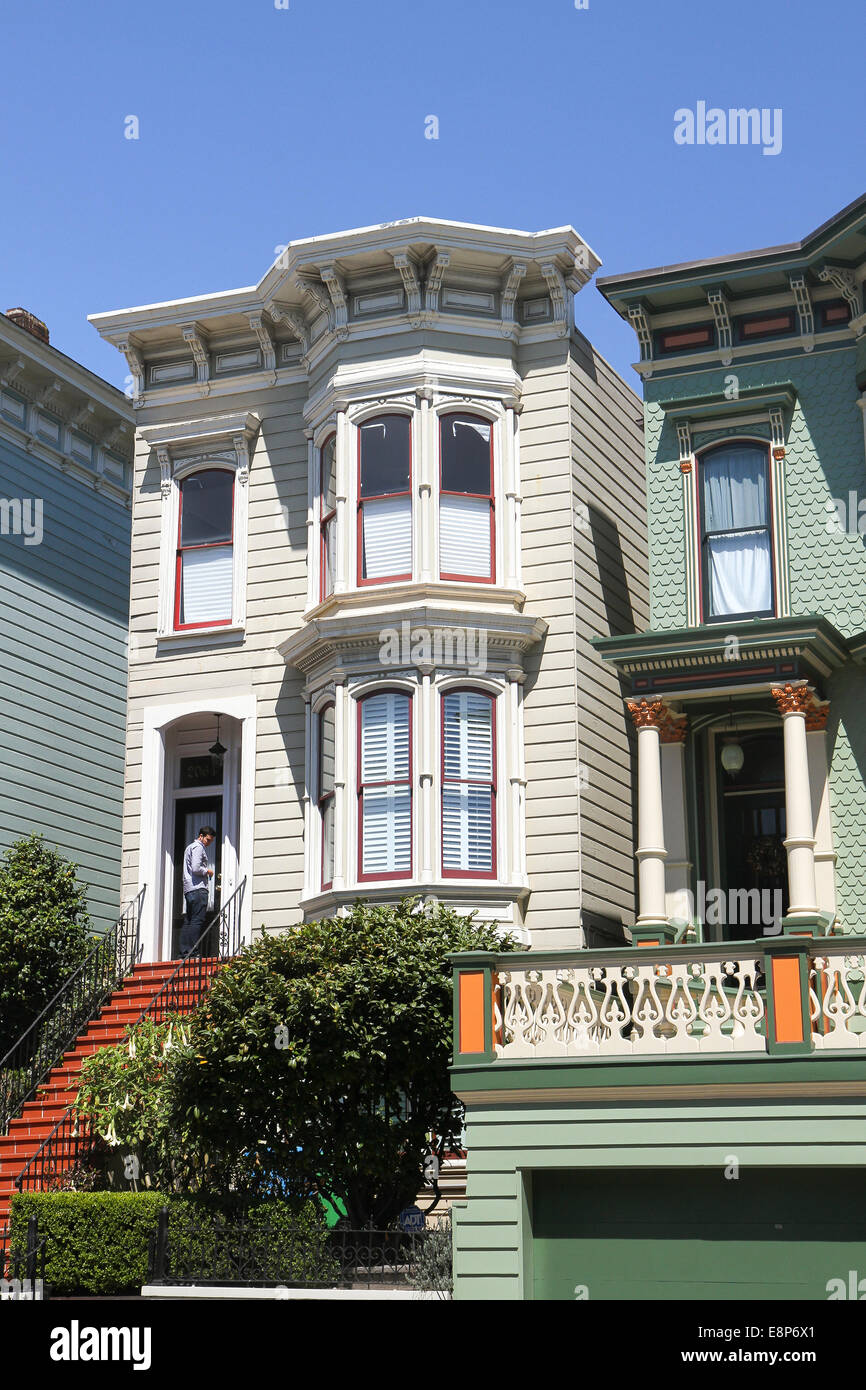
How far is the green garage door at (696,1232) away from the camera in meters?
14.0

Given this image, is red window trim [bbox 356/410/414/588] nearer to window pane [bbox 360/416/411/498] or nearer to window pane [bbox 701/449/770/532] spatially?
window pane [bbox 360/416/411/498]

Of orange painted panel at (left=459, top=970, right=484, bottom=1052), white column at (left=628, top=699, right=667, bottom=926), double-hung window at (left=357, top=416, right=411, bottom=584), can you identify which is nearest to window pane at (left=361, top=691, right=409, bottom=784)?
double-hung window at (left=357, top=416, right=411, bottom=584)

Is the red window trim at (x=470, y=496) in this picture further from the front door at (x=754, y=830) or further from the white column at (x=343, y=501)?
the front door at (x=754, y=830)

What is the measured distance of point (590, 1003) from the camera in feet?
48.8

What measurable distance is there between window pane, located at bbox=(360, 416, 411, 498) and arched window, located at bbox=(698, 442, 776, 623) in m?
4.02

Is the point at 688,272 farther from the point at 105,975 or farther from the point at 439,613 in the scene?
the point at 105,975

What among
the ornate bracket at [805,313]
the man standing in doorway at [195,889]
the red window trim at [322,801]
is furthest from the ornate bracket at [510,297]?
the man standing in doorway at [195,889]

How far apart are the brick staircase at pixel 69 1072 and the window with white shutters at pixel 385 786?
244cm

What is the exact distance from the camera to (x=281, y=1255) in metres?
15.9

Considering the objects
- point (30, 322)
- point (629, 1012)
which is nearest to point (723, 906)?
point (629, 1012)

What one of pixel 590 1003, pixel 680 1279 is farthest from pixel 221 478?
pixel 680 1279

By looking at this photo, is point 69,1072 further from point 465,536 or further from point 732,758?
point 732,758

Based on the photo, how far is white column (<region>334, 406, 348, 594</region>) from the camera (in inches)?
912

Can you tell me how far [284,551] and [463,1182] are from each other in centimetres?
936
